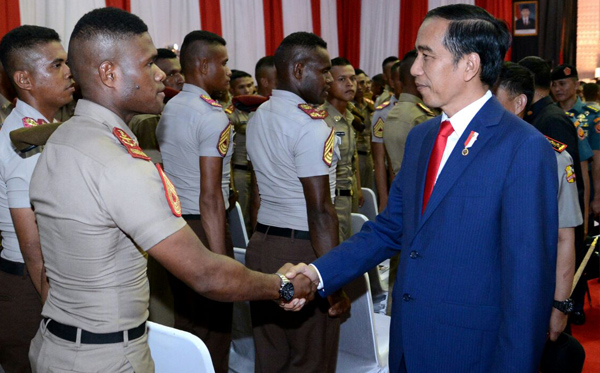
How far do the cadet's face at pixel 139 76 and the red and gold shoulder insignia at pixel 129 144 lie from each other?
131 millimetres

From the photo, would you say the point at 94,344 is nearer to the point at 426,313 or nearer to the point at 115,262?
the point at 115,262

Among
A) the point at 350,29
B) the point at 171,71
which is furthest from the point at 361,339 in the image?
the point at 350,29

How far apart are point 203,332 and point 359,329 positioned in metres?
0.83

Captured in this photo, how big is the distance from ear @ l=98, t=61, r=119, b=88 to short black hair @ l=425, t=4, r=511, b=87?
92cm

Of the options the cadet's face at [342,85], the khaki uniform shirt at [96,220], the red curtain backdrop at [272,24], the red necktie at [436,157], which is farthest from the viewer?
the red curtain backdrop at [272,24]

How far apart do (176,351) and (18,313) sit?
811mm

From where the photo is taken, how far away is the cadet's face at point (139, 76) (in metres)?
1.63

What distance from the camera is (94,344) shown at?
1.50 meters

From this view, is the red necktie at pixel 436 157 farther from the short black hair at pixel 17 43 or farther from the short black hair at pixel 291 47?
the short black hair at pixel 17 43

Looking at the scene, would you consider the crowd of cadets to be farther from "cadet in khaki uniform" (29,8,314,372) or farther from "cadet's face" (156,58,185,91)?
"cadet in khaki uniform" (29,8,314,372)

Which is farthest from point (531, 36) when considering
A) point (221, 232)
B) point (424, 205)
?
point (424, 205)

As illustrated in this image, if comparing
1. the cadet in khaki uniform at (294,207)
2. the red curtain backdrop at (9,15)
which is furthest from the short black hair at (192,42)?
the red curtain backdrop at (9,15)

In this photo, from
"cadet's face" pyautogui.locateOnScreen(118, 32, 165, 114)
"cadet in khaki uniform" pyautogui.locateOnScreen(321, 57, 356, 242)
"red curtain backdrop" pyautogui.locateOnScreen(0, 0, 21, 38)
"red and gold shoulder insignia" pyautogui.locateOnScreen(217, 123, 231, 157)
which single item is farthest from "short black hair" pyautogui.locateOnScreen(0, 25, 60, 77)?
"red curtain backdrop" pyautogui.locateOnScreen(0, 0, 21, 38)

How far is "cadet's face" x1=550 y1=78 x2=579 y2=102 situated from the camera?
515 centimetres
